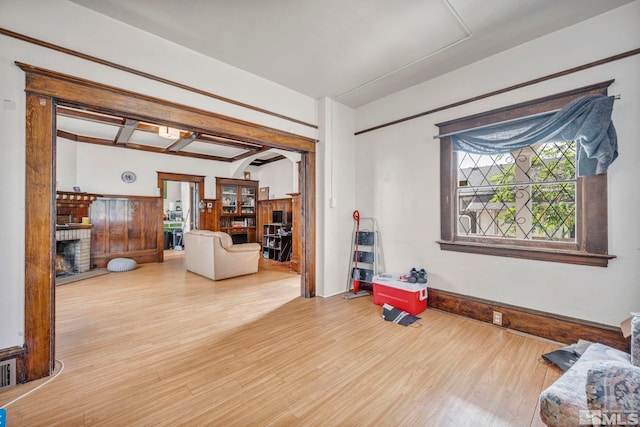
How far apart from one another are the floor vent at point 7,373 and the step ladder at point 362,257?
10.9ft

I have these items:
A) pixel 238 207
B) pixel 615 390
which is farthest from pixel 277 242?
pixel 615 390

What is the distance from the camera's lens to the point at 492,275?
2.93 m

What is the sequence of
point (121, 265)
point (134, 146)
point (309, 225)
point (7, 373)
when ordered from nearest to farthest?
point (7, 373) → point (309, 225) → point (121, 265) → point (134, 146)

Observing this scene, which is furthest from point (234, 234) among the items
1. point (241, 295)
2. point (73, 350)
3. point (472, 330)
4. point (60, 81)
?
point (472, 330)

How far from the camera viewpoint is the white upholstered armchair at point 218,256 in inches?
192

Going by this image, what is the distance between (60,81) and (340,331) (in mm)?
3358

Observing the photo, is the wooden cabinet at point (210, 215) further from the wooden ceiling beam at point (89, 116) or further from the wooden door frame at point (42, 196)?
the wooden door frame at point (42, 196)

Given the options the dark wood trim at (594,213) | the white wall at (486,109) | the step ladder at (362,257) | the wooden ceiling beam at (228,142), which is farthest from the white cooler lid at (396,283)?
the wooden ceiling beam at (228,142)

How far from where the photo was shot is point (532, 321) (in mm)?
2627

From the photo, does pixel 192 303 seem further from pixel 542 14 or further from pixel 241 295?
pixel 542 14

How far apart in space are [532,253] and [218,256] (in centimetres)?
461

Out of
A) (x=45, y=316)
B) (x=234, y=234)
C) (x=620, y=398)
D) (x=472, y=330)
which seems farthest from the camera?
(x=234, y=234)

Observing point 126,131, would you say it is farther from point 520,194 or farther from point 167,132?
point 520,194

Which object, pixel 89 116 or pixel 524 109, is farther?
pixel 89 116
